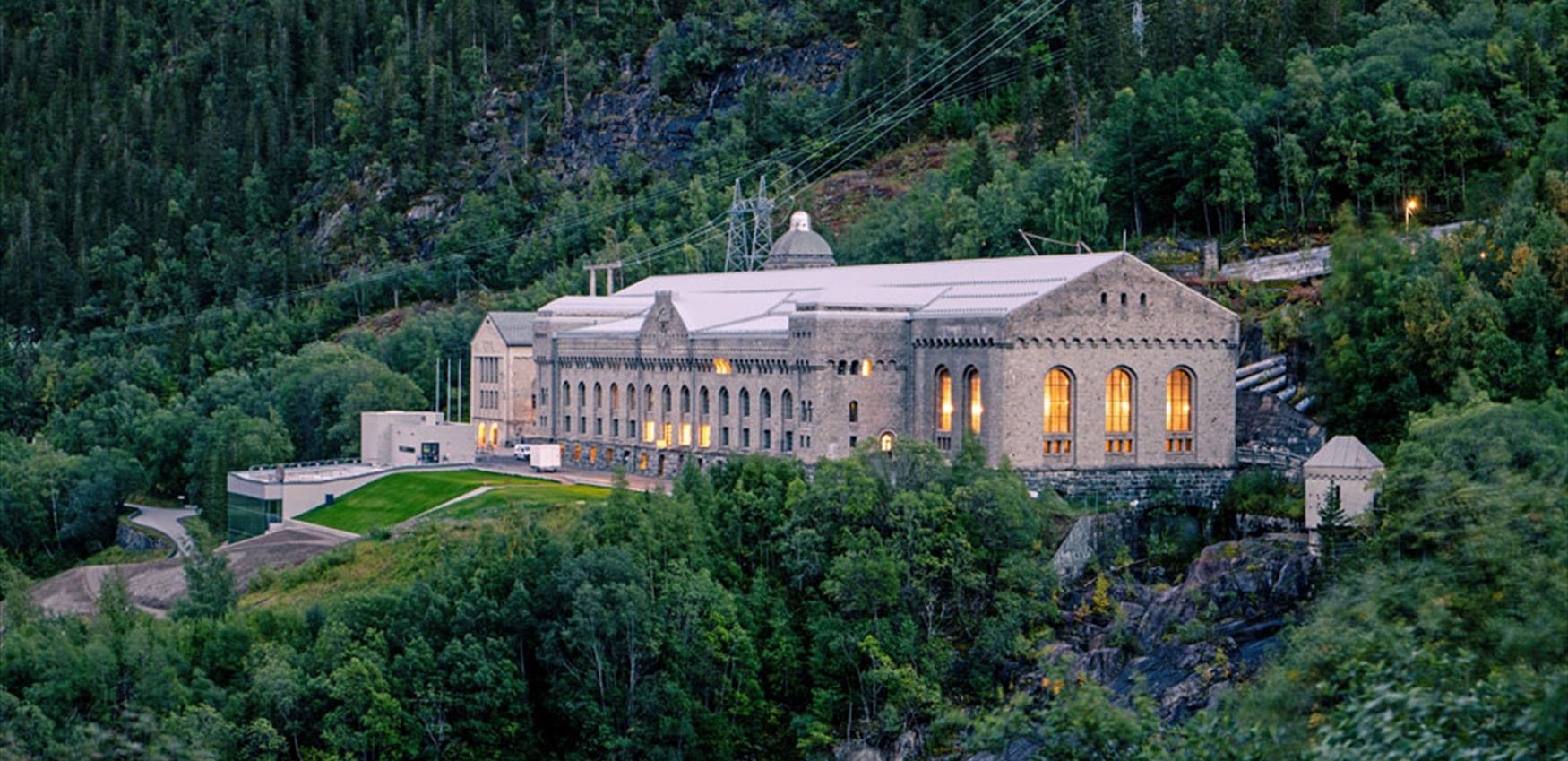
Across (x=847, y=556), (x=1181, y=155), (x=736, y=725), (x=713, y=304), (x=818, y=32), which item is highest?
(x=818, y=32)

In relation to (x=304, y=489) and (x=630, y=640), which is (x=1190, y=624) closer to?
(x=630, y=640)

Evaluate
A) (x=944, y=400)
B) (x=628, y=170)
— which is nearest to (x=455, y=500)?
(x=944, y=400)

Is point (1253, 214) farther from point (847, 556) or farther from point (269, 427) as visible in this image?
point (269, 427)

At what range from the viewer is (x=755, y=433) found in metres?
79.9

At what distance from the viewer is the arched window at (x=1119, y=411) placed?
238ft

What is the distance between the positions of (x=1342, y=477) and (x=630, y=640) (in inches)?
928

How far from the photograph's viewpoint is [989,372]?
234ft

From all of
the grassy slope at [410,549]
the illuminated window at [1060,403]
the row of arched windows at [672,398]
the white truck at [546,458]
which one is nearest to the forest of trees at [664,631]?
the grassy slope at [410,549]

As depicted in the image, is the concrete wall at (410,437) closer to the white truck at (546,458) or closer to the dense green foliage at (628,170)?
the white truck at (546,458)

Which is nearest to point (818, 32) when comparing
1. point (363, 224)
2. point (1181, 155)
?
point (363, 224)

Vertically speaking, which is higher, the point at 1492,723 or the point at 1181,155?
the point at 1181,155

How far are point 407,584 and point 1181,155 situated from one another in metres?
47.3

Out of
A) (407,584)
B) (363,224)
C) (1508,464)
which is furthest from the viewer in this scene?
(363,224)

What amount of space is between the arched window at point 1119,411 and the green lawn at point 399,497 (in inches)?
980
